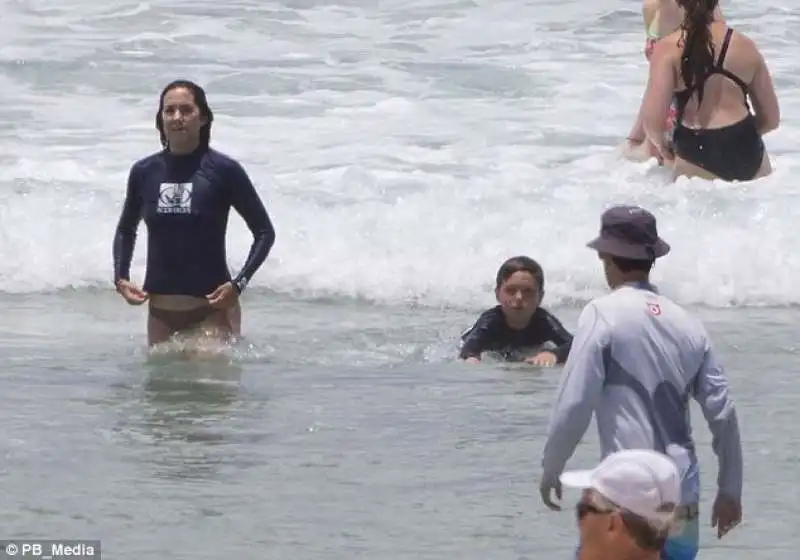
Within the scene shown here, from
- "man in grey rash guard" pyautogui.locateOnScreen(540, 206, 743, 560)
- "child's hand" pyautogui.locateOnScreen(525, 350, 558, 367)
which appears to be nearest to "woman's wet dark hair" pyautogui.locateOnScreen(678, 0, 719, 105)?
"child's hand" pyautogui.locateOnScreen(525, 350, 558, 367)

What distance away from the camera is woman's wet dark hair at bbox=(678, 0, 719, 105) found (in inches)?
383

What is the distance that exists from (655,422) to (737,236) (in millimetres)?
7571

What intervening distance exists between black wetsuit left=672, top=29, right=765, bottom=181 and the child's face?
5.53 feet

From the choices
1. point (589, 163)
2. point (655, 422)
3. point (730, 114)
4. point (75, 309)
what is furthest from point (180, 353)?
point (589, 163)

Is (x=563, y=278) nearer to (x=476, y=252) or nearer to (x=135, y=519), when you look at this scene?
(x=476, y=252)

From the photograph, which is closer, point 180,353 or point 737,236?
point 180,353

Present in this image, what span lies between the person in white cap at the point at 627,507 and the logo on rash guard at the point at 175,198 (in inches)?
189

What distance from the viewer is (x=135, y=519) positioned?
643cm

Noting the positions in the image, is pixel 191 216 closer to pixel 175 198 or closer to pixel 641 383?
pixel 175 198

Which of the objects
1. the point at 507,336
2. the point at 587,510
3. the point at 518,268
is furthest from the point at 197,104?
the point at 587,510

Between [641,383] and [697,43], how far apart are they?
17.3 feet

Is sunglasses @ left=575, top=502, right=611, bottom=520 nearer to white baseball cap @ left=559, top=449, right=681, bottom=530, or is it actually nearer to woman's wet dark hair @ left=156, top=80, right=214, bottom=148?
white baseball cap @ left=559, top=449, right=681, bottom=530

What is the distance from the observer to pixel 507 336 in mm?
9242

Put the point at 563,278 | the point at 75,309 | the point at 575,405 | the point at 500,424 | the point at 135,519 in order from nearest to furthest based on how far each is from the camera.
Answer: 1. the point at 575,405
2. the point at 135,519
3. the point at 500,424
4. the point at 75,309
5. the point at 563,278
